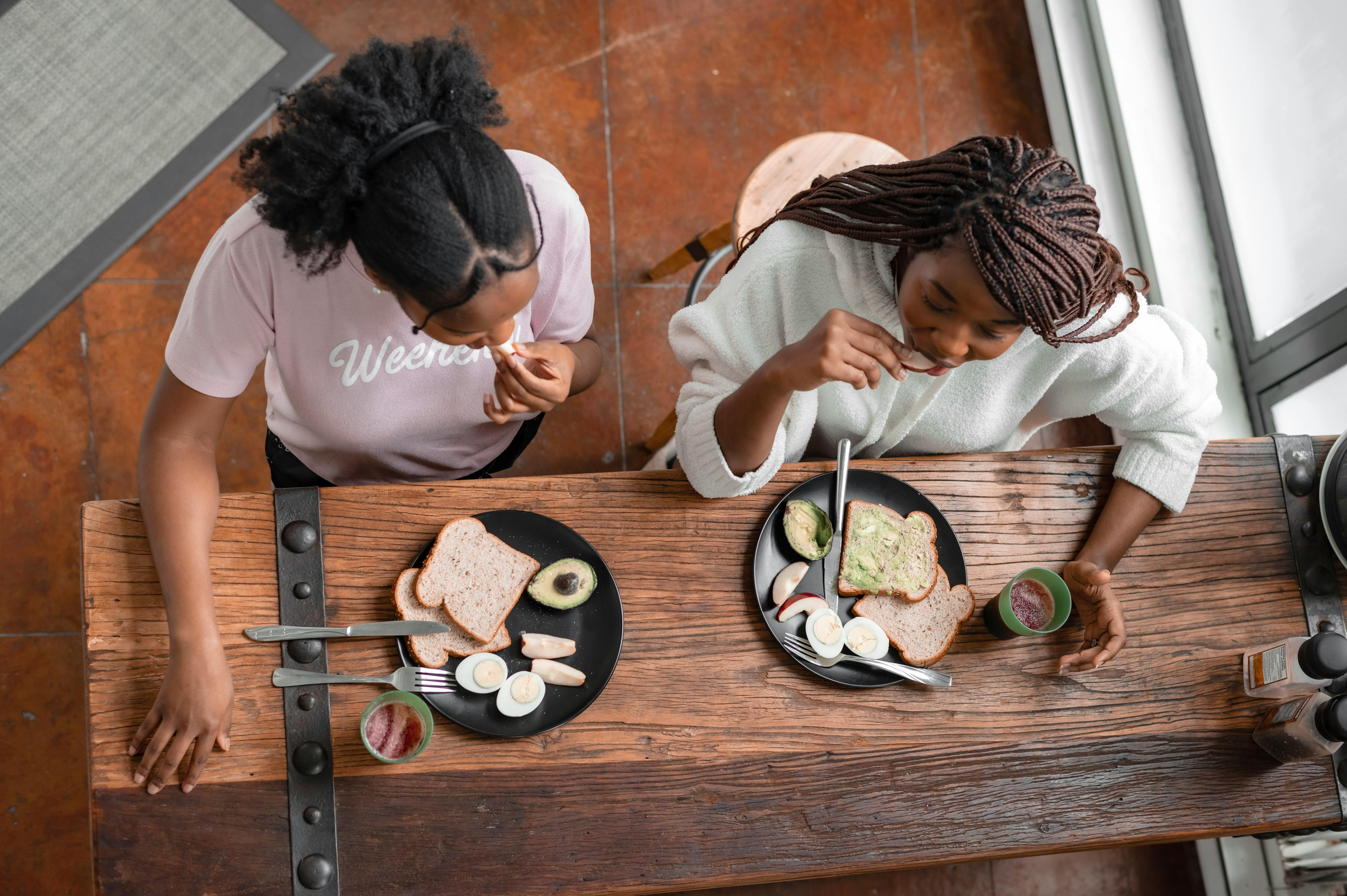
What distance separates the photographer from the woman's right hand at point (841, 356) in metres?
1.13

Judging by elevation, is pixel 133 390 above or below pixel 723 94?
below

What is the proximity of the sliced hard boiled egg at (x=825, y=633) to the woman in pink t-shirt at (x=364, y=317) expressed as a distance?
0.53 metres

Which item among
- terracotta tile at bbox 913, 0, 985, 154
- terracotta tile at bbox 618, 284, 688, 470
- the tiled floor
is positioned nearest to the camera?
the tiled floor

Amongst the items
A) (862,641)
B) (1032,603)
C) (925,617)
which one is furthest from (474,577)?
(1032,603)

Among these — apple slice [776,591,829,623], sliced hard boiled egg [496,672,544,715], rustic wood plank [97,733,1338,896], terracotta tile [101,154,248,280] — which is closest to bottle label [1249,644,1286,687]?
rustic wood plank [97,733,1338,896]

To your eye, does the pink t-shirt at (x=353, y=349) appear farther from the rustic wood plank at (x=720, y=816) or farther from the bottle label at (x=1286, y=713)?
the bottle label at (x=1286, y=713)

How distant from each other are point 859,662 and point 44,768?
2.09 m

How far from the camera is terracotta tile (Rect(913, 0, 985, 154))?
9.09 feet

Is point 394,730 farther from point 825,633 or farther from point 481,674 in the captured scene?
point 825,633

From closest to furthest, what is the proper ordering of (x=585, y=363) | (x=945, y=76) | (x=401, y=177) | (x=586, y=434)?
(x=401, y=177), (x=585, y=363), (x=586, y=434), (x=945, y=76)

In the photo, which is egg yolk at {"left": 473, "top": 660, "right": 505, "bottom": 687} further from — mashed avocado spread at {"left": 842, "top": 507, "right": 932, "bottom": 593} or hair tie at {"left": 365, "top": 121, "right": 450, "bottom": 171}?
hair tie at {"left": 365, "top": 121, "right": 450, "bottom": 171}

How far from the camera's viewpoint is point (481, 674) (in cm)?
121

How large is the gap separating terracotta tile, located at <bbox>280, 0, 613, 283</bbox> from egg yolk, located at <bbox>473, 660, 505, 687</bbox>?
1.57 m

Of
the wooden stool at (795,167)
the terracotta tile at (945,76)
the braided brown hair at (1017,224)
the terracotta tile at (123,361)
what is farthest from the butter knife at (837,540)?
the terracotta tile at (123,361)
